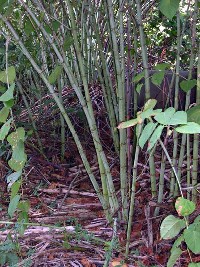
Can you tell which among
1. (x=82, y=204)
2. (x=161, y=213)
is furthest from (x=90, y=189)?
(x=161, y=213)

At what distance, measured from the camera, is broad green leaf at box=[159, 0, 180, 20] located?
1205 mm

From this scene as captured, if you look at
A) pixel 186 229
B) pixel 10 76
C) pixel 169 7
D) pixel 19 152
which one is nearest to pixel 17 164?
pixel 19 152

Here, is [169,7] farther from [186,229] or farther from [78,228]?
[78,228]

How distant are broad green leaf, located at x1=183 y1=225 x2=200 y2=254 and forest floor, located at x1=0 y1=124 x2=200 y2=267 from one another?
10.7 inches

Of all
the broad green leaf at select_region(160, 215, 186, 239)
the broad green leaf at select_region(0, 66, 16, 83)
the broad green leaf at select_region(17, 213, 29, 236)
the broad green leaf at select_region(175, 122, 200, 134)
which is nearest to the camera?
the broad green leaf at select_region(175, 122, 200, 134)

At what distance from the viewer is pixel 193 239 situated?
1.02 m

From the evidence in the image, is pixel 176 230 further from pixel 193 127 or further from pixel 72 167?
pixel 72 167

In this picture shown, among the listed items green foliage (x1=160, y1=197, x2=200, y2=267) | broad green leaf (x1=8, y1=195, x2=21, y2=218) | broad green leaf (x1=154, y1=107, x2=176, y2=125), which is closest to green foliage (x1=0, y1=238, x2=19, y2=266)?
broad green leaf (x1=8, y1=195, x2=21, y2=218)

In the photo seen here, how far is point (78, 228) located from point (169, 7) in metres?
0.77

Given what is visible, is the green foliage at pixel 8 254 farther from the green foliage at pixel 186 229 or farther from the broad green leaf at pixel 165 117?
the broad green leaf at pixel 165 117

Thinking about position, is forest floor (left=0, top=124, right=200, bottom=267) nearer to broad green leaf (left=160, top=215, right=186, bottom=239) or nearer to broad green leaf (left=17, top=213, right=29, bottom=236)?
broad green leaf (left=17, top=213, right=29, bottom=236)

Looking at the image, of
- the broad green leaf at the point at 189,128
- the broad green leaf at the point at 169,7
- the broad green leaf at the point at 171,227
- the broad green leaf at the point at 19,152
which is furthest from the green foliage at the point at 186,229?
the broad green leaf at the point at 169,7

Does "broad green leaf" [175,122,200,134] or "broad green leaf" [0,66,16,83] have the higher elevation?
"broad green leaf" [0,66,16,83]

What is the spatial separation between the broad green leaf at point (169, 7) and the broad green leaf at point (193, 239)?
0.56 m
